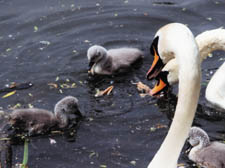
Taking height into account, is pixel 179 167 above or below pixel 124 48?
below

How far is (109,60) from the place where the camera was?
8.12m

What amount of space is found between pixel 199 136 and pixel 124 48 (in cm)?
285

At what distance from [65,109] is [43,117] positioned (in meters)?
0.39

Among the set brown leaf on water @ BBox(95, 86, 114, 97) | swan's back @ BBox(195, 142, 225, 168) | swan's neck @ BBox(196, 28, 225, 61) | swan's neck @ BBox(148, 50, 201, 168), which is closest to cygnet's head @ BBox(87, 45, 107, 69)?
brown leaf on water @ BBox(95, 86, 114, 97)

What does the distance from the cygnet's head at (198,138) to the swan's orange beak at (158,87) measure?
1.27 metres

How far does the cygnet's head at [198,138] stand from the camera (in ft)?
19.9

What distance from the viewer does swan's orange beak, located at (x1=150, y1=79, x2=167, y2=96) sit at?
23.9ft

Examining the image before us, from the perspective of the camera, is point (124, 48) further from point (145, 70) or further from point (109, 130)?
point (109, 130)

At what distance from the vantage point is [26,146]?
21.1 feet

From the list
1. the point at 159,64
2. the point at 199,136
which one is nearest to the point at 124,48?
the point at 159,64

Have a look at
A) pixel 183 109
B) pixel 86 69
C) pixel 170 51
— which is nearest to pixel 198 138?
pixel 183 109

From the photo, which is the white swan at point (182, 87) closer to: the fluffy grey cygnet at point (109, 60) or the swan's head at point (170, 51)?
the swan's head at point (170, 51)

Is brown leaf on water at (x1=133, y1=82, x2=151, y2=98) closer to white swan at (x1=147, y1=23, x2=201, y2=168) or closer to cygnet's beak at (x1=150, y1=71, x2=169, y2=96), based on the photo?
cygnet's beak at (x1=150, y1=71, x2=169, y2=96)

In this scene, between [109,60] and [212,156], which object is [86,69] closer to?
[109,60]
